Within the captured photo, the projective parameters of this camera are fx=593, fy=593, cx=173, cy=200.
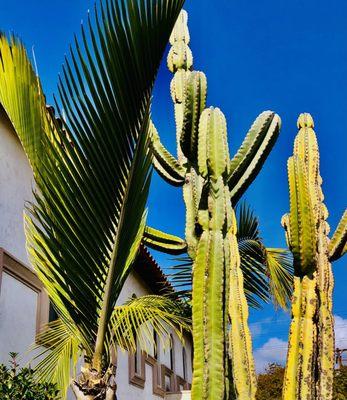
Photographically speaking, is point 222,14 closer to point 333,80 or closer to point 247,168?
point 333,80

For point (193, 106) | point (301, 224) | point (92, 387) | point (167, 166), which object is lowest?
point (92, 387)

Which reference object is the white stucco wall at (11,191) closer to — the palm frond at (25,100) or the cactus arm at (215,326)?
the palm frond at (25,100)

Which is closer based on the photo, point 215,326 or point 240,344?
point 215,326

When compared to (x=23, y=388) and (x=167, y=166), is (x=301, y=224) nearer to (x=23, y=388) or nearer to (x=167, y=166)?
(x=167, y=166)

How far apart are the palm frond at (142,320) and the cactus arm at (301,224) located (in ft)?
4.27

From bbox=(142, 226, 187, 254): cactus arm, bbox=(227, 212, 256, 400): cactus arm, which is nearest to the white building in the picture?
bbox=(142, 226, 187, 254): cactus arm

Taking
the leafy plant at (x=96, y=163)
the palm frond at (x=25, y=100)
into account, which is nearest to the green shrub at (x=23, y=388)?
the leafy plant at (x=96, y=163)

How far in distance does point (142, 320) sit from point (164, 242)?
207cm

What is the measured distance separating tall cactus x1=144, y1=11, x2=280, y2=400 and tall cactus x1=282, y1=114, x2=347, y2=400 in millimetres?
391

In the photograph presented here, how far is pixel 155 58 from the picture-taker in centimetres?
324

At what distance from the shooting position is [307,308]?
535 cm

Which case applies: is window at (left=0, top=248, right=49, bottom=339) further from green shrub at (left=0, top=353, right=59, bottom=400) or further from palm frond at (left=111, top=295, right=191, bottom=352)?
green shrub at (left=0, top=353, right=59, bottom=400)

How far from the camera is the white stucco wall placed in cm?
673

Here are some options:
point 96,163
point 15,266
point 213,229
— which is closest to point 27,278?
point 15,266
